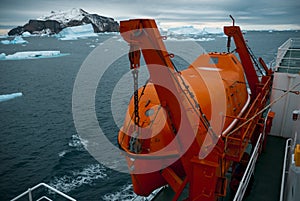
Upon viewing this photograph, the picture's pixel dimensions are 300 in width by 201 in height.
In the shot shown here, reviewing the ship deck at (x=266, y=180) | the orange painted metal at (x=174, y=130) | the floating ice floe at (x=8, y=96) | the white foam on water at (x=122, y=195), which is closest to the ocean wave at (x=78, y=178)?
the white foam on water at (x=122, y=195)

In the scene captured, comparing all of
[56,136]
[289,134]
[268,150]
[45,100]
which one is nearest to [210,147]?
[268,150]

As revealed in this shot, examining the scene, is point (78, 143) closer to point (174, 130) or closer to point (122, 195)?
point (122, 195)

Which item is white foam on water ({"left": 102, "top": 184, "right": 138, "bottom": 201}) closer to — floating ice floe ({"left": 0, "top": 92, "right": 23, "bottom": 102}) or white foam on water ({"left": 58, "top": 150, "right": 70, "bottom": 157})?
white foam on water ({"left": 58, "top": 150, "right": 70, "bottom": 157})

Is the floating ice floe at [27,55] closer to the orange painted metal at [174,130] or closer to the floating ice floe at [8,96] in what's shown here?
the floating ice floe at [8,96]

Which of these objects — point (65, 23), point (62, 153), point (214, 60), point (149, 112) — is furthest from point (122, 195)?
point (65, 23)

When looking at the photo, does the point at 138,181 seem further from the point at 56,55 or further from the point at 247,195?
the point at 56,55

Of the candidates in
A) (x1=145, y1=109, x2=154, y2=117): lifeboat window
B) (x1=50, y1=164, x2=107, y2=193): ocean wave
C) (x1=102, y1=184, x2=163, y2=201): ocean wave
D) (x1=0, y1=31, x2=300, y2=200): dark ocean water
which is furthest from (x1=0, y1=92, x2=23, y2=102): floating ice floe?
(x1=145, y1=109, x2=154, y2=117): lifeboat window
